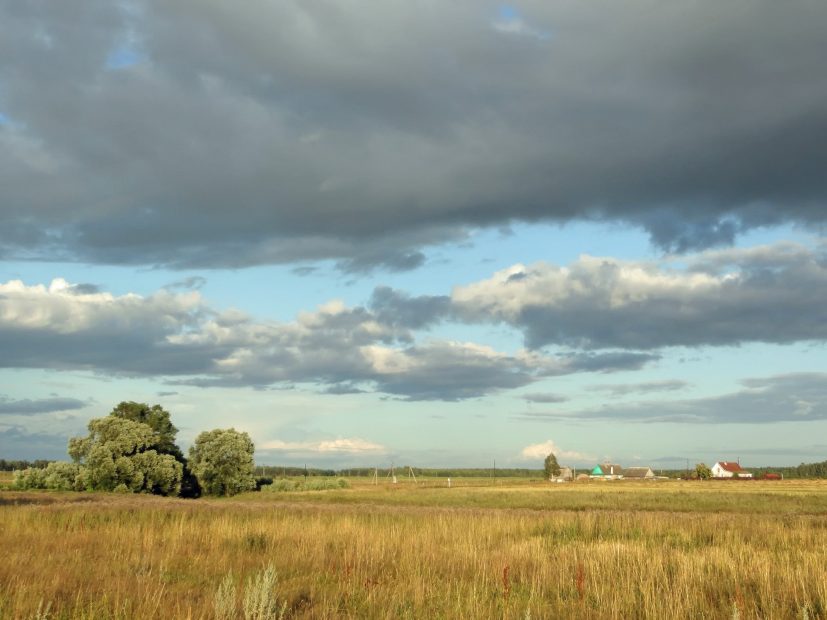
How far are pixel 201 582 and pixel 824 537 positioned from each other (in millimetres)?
14570

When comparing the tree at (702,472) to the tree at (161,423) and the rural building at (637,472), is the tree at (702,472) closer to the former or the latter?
the rural building at (637,472)

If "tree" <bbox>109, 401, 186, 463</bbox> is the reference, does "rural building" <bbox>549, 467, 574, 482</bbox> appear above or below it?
below

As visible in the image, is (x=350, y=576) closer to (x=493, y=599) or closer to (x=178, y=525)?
(x=493, y=599)

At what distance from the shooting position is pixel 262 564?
11.6 meters

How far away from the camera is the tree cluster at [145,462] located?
58.6 metres

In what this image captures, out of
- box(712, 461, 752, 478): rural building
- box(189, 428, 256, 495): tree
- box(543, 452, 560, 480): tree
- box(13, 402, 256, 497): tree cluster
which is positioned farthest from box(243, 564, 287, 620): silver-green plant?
box(712, 461, 752, 478): rural building

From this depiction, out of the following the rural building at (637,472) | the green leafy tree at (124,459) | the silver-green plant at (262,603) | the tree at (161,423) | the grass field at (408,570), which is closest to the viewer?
the silver-green plant at (262,603)

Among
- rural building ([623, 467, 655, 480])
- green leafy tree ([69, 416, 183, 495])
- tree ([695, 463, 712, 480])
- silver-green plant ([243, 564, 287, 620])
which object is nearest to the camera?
silver-green plant ([243, 564, 287, 620])

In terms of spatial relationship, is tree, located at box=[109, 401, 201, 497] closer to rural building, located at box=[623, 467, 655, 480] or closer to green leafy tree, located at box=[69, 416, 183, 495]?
green leafy tree, located at box=[69, 416, 183, 495]

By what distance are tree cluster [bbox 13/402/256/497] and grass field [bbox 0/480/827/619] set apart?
4212cm

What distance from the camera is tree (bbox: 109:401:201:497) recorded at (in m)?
67.6

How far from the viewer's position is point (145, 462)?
59938 millimetres

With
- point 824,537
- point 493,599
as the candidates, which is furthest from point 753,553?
point 493,599

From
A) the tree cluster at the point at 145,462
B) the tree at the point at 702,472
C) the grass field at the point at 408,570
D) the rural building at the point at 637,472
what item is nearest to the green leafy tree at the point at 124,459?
the tree cluster at the point at 145,462
